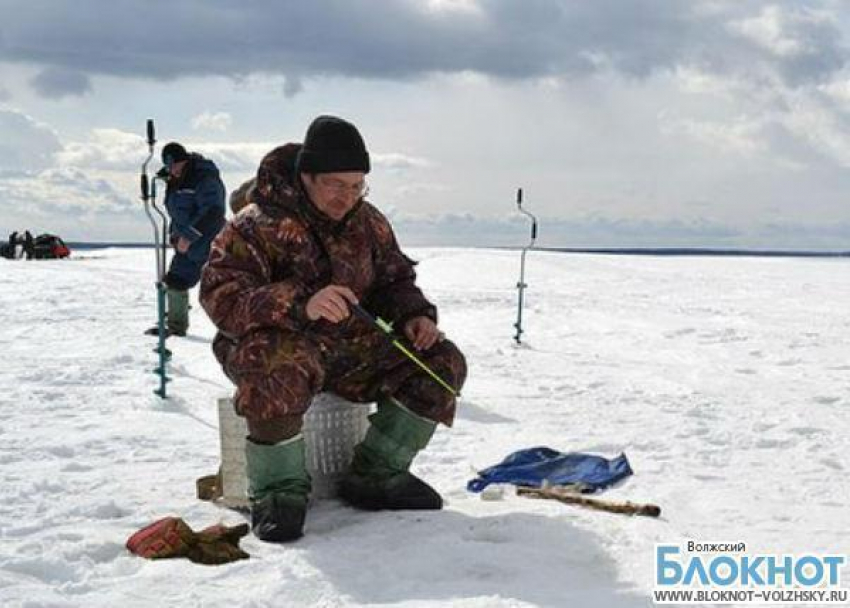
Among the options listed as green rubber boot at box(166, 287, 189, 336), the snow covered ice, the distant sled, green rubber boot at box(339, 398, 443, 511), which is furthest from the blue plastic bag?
the distant sled

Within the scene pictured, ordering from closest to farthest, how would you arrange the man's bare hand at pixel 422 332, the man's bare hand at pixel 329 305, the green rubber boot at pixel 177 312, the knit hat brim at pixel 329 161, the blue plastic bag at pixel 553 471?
the man's bare hand at pixel 329 305 → the knit hat brim at pixel 329 161 → the man's bare hand at pixel 422 332 → the blue plastic bag at pixel 553 471 → the green rubber boot at pixel 177 312

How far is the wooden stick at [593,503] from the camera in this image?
3.67 m

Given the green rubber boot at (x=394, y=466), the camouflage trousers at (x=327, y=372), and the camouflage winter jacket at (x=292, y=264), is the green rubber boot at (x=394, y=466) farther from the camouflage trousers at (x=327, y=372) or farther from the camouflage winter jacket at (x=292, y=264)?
the camouflage winter jacket at (x=292, y=264)

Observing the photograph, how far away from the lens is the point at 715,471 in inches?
181

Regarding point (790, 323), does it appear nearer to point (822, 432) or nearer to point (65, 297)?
point (822, 432)

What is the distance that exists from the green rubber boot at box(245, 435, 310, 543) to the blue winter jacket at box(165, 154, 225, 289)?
573 centimetres

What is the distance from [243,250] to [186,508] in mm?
1186

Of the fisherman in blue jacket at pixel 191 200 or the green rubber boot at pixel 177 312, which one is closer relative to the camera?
the fisherman in blue jacket at pixel 191 200

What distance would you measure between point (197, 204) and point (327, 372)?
5.49 m

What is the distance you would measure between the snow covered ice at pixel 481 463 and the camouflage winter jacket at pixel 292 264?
2.78 ft

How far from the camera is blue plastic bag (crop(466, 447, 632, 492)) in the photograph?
14.2ft

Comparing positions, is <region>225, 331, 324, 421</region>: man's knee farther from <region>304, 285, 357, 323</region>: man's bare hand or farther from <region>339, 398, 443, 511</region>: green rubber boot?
→ <region>339, 398, 443, 511</region>: green rubber boot

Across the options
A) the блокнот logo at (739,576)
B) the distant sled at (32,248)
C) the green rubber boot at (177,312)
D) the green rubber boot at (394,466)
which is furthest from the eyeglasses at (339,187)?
the distant sled at (32,248)

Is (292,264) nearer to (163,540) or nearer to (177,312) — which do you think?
(163,540)
